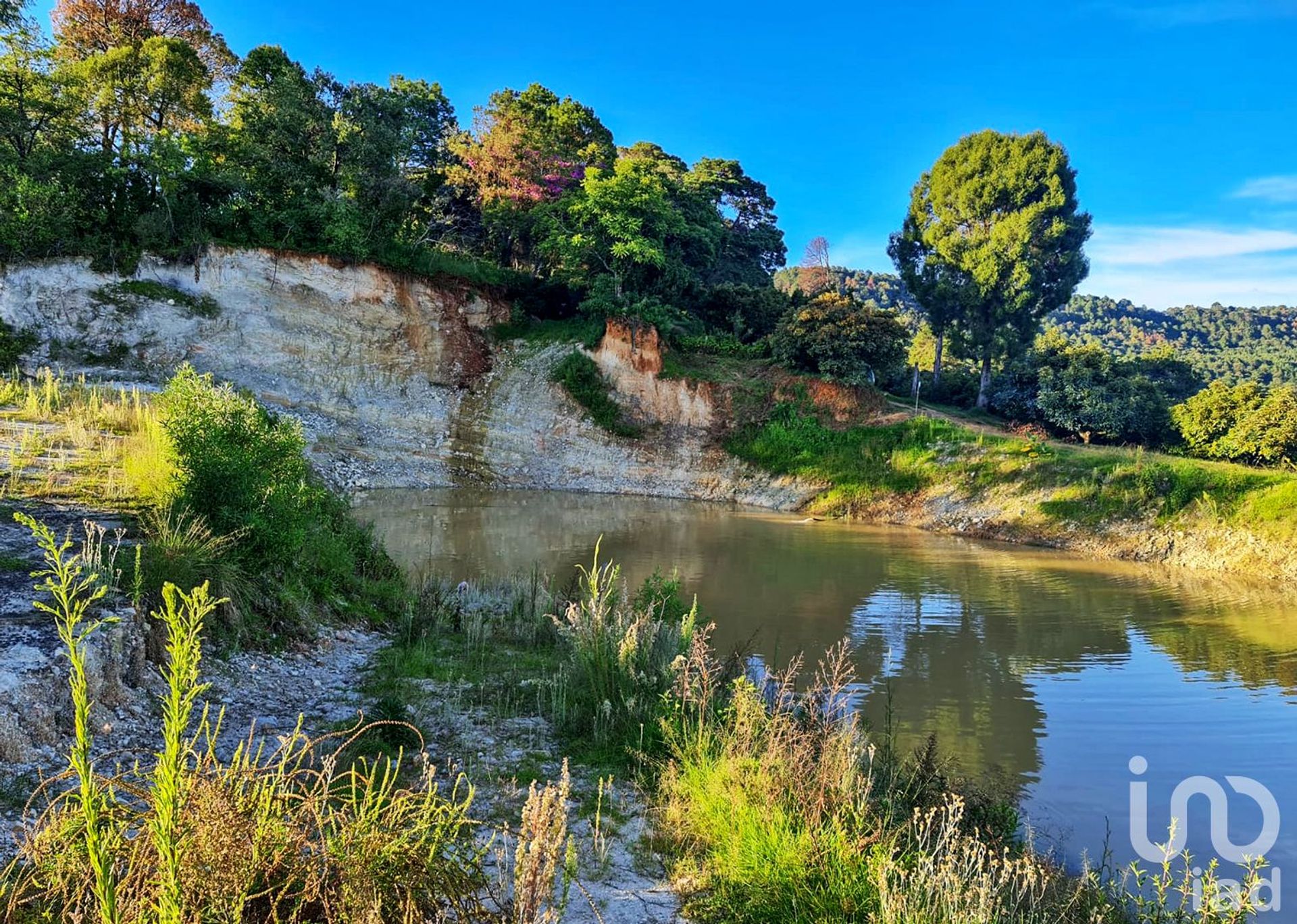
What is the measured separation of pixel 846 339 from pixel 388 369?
58.4 feet

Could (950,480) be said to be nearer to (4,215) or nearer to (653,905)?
(653,905)

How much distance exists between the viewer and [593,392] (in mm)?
28844

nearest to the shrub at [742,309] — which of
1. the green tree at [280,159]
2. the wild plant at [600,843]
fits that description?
the green tree at [280,159]

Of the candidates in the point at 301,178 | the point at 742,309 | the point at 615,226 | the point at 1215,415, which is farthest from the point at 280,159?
the point at 1215,415

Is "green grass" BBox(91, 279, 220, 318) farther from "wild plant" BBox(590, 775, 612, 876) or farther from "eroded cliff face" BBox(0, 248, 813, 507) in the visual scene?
"wild plant" BBox(590, 775, 612, 876)

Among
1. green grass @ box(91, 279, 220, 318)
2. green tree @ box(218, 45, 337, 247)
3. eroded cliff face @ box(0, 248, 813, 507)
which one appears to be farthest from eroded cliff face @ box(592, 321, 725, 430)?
green grass @ box(91, 279, 220, 318)

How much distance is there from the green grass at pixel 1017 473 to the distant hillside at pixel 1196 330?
4563 cm

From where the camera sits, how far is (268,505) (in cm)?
738

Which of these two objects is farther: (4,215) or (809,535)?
(4,215)

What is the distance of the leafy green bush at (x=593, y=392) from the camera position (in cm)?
2881

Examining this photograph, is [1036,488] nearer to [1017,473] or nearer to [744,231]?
[1017,473]

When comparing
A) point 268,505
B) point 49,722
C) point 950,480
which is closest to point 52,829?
point 49,722

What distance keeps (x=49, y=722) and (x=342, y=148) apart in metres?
26.8

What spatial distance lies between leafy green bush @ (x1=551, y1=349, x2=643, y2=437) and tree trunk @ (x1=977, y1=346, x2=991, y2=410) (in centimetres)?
1669
